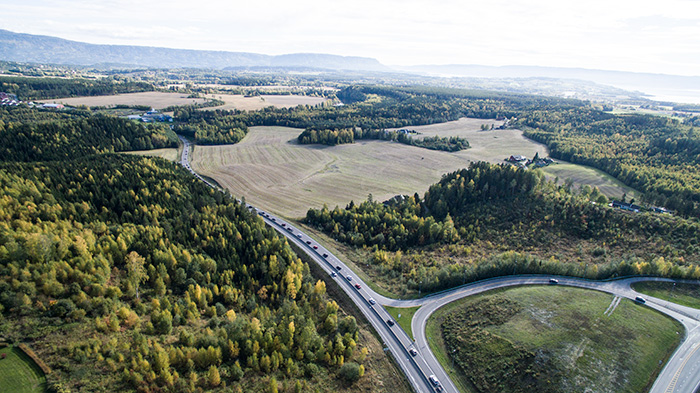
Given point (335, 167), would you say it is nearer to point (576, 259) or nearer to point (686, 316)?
point (576, 259)

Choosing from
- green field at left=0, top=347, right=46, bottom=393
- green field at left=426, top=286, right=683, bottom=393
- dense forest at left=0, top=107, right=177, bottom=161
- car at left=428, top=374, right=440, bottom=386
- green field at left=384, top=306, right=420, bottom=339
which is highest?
dense forest at left=0, top=107, right=177, bottom=161

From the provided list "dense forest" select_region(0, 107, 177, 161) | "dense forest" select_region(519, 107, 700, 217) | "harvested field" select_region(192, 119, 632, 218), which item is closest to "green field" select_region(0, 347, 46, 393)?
"harvested field" select_region(192, 119, 632, 218)

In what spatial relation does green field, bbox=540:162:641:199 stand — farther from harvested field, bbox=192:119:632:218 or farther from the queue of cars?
the queue of cars

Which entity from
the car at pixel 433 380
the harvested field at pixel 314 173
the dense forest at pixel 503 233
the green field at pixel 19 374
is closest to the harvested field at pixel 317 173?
the harvested field at pixel 314 173

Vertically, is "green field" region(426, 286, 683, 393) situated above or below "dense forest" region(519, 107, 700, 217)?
below

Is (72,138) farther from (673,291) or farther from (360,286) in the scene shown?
(673,291)

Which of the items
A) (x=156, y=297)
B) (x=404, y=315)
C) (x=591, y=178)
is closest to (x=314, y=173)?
(x=156, y=297)

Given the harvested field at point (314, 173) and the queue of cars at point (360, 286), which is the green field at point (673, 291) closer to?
the queue of cars at point (360, 286)
